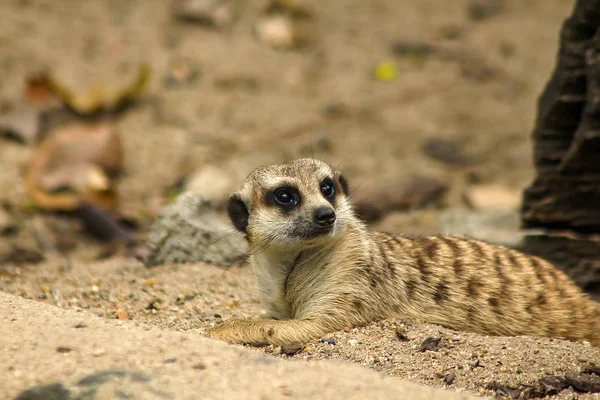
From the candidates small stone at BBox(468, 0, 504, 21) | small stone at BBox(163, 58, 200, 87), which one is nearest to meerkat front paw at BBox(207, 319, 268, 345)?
small stone at BBox(163, 58, 200, 87)

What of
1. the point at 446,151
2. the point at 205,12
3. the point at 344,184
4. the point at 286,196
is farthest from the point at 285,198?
the point at 205,12

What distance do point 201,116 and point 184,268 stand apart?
3.09 m

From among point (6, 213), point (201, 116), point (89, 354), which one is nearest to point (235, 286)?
point (89, 354)

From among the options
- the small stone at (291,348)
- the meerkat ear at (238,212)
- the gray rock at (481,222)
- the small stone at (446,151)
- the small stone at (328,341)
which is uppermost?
the meerkat ear at (238,212)

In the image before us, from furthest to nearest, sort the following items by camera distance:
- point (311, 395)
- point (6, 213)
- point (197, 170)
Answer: point (197, 170)
point (6, 213)
point (311, 395)

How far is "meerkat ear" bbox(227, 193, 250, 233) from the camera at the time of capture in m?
3.47

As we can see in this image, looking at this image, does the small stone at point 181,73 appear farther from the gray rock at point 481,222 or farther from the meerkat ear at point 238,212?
the meerkat ear at point 238,212

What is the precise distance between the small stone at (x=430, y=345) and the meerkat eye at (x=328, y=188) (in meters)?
0.80

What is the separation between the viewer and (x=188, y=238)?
415 centimetres

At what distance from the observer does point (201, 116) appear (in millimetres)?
6969

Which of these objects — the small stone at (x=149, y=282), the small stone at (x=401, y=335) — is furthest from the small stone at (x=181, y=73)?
the small stone at (x=401, y=335)

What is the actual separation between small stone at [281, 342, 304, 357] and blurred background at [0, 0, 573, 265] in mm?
2643

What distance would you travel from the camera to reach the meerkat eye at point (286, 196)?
3.29 meters

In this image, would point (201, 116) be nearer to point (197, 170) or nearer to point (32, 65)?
point (197, 170)
